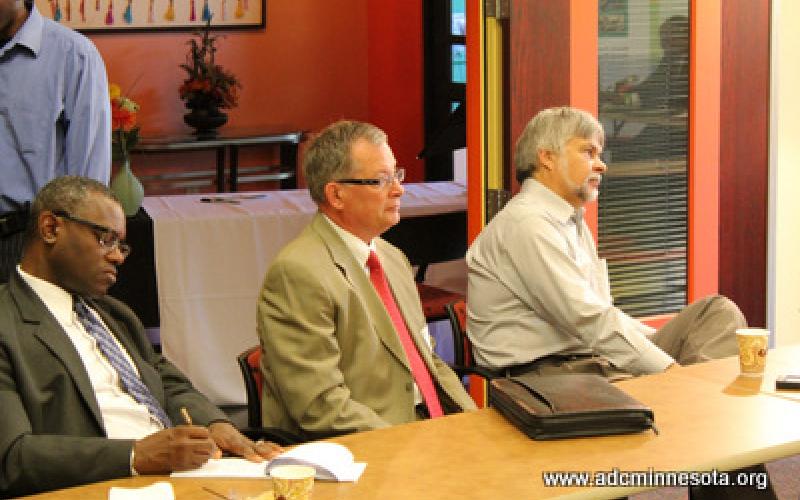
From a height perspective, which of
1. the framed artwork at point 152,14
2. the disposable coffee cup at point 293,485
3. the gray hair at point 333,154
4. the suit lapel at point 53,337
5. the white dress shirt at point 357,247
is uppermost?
the framed artwork at point 152,14

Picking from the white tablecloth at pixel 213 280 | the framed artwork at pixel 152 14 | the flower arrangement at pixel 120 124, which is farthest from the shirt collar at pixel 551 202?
the framed artwork at pixel 152 14

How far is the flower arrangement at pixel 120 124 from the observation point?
17.8ft

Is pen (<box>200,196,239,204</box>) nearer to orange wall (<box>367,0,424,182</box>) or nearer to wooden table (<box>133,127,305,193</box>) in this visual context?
wooden table (<box>133,127,305,193</box>)

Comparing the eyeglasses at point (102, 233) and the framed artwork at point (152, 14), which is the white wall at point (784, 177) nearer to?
the eyeglasses at point (102, 233)

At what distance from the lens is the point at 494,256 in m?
3.74

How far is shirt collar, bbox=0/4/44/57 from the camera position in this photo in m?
3.67

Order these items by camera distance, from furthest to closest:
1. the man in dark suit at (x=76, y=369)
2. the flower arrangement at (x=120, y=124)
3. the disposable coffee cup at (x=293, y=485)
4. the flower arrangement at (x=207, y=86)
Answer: the flower arrangement at (x=207, y=86), the flower arrangement at (x=120, y=124), the man in dark suit at (x=76, y=369), the disposable coffee cup at (x=293, y=485)

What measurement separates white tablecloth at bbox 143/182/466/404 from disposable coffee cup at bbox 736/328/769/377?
2.76m

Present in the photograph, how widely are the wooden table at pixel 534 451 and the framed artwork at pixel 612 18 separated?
206 cm

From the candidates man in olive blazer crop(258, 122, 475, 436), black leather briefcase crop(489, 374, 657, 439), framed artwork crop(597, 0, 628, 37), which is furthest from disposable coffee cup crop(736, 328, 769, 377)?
framed artwork crop(597, 0, 628, 37)

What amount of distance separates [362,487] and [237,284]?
3.25 meters

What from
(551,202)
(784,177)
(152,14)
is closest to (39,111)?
(551,202)

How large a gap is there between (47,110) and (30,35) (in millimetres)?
226

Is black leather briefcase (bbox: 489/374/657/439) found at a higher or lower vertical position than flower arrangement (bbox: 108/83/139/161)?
lower
